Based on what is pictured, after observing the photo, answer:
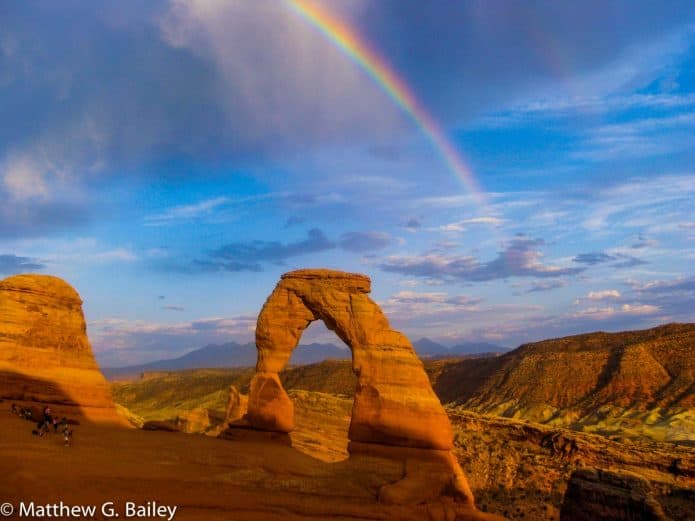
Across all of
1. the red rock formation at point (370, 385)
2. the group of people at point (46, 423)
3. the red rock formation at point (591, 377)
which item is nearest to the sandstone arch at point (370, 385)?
the red rock formation at point (370, 385)

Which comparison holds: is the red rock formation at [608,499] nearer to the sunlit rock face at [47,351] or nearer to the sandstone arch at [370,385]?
the sandstone arch at [370,385]

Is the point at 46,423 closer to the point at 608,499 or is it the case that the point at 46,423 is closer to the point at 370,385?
the point at 370,385

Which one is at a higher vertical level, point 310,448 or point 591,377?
point 591,377

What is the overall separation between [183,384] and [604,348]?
282 feet

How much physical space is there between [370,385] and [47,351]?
64.3ft

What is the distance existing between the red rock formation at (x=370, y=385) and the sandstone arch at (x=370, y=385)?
0.13 feet

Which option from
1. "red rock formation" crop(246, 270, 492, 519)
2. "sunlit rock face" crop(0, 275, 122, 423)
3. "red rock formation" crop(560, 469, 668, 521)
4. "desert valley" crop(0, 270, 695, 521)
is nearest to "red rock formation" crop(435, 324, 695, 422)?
"desert valley" crop(0, 270, 695, 521)

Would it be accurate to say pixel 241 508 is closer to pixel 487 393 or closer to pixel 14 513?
pixel 14 513

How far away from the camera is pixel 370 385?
23.3 metres

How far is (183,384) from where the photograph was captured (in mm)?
122188

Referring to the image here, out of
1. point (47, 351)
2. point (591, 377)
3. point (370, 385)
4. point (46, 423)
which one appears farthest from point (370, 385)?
point (591, 377)

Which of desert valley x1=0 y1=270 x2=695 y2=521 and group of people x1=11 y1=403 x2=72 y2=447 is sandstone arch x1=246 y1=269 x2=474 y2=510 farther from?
group of people x1=11 y1=403 x2=72 y2=447

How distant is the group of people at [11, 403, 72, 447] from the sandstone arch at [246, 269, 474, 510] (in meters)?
8.47

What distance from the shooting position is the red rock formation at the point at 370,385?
20969 millimetres
